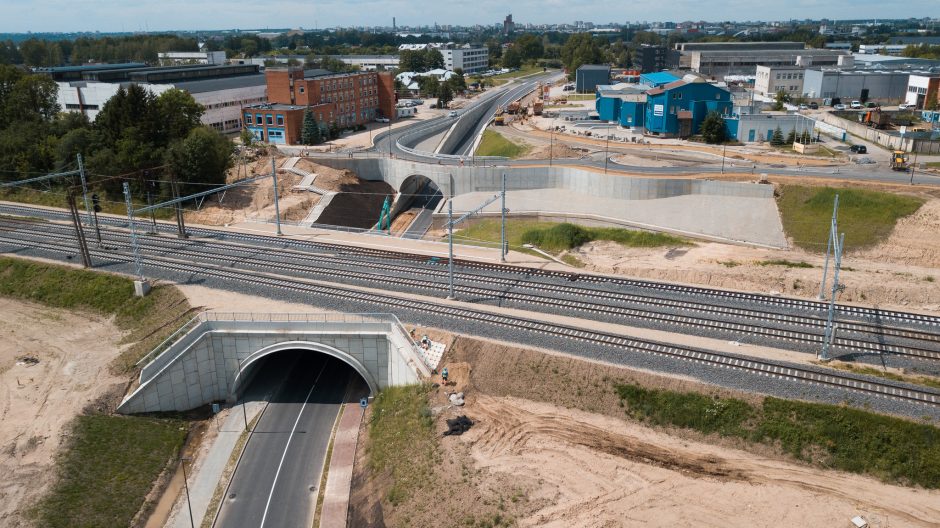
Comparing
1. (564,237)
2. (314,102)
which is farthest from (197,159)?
(564,237)

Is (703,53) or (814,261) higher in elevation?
(703,53)

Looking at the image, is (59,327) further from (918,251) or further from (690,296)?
(918,251)

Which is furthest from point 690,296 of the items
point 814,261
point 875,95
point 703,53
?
point 703,53

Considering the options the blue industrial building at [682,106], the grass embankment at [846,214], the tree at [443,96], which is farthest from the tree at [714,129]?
the tree at [443,96]

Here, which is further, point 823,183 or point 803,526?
point 823,183

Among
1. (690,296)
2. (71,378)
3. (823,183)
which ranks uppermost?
(823,183)

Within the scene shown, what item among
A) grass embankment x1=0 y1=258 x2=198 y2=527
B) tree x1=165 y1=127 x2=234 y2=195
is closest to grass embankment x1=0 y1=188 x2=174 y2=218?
tree x1=165 y1=127 x2=234 y2=195

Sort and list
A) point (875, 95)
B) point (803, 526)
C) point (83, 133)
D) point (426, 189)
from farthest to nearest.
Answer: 1. point (875, 95)
2. point (426, 189)
3. point (83, 133)
4. point (803, 526)

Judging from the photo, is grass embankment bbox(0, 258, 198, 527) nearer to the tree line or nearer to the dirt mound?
the tree line

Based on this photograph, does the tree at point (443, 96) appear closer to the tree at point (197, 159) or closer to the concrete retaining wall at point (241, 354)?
the tree at point (197, 159)
